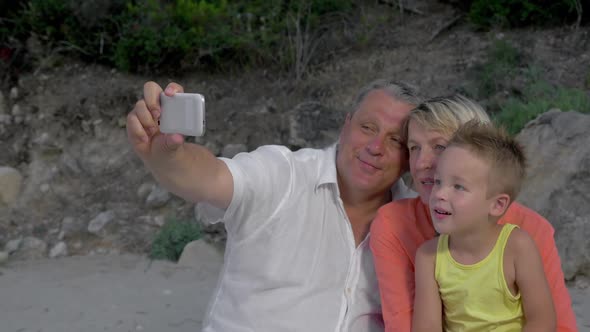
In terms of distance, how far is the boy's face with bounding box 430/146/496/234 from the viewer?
6.20 ft

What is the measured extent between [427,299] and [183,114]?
0.97m

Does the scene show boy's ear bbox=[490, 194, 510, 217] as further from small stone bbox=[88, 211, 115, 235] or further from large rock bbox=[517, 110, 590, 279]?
small stone bbox=[88, 211, 115, 235]

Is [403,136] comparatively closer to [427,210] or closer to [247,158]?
[427,210]

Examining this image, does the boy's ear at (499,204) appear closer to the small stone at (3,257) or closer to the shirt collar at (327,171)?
the shirt collar at (327,171)

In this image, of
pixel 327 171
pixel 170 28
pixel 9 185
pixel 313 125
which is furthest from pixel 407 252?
pixel 170 28

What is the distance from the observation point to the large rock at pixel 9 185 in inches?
220

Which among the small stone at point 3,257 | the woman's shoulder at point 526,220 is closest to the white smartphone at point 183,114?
the woman's shoulder at point 526,220

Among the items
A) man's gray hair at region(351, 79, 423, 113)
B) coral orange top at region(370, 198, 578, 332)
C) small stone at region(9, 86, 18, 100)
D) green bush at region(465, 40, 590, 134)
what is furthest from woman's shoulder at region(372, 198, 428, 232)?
small stone at region(9, 86, 18, 100)

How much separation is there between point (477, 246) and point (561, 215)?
2340 mm

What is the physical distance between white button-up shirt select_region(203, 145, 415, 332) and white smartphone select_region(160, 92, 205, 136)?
529 millimetres

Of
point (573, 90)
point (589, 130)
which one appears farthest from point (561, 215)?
point (573, 90)

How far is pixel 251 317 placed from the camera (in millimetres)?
2258

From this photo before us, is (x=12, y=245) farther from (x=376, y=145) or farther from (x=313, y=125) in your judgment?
(x=376, y=145)

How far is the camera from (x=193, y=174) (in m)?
1.86
